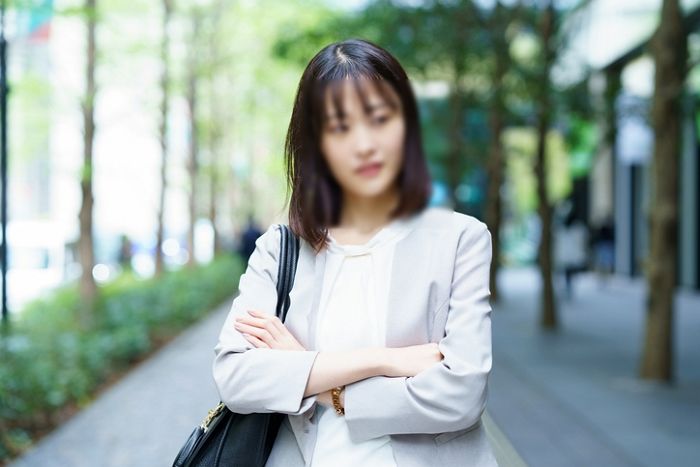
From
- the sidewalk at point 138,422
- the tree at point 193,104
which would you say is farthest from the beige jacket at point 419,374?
the tree at point 193,104

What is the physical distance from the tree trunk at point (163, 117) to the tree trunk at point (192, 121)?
2823mm

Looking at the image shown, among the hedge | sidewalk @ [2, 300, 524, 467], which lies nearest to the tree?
the hedge

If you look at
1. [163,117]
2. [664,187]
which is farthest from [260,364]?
[163,117]

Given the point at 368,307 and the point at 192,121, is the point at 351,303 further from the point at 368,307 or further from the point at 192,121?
the point at 192,121

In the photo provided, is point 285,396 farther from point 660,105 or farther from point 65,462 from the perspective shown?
point 660,105

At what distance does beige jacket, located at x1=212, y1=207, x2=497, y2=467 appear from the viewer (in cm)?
193

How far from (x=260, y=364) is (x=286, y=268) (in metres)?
0.21

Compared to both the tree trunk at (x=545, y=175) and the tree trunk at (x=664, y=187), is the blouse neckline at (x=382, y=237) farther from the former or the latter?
the tree trunk at (x=545, y=175)

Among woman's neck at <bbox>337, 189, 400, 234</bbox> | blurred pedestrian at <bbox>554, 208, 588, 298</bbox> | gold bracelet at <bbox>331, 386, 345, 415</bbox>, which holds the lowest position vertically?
blurred pedestrian at <bbox>554, 208, 588, 298</bbox>

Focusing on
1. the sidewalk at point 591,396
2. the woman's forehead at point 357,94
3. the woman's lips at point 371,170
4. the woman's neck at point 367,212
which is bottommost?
the sidewalk at point 591,396

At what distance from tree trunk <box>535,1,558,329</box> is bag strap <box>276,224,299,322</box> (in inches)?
478

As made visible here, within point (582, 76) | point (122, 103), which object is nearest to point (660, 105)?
point (582, 76)

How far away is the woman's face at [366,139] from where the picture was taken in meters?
1.92

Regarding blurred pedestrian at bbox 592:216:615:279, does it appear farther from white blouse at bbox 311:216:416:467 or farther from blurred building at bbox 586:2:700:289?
white blouse at bbox 311:216:416:467
